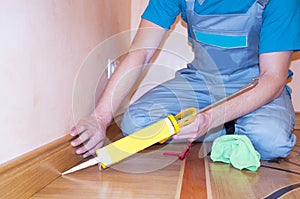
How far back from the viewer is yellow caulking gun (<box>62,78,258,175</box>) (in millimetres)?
734

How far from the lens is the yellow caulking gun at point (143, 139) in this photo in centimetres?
73

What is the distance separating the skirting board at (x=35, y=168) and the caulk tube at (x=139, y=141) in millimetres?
83

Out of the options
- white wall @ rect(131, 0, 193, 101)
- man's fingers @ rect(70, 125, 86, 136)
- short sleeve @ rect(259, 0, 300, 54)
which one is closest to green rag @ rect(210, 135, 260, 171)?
short sleeve @ rect(259, 0, 300, 54)

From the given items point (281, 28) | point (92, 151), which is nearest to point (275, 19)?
point (281, 28)

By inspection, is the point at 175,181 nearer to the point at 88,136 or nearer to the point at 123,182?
the point at 123,182

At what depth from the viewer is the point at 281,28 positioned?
93cm

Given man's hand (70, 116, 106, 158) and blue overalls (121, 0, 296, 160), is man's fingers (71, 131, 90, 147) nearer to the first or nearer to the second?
man's hand (70, 116, 106, 158)

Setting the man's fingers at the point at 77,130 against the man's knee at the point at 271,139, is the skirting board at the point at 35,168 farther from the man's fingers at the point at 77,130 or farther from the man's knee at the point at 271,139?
the man's knee at the point at 271,139

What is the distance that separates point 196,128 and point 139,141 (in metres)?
0.13

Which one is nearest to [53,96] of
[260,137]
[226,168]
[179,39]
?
[226,168]

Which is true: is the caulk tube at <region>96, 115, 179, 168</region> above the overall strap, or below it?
below

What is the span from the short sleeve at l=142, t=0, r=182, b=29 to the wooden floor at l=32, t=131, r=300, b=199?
425mm

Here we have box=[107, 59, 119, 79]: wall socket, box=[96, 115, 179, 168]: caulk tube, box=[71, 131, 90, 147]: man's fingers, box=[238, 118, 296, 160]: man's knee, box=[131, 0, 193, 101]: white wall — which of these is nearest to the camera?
box=[96, 115, 179, 168]: caulk tube

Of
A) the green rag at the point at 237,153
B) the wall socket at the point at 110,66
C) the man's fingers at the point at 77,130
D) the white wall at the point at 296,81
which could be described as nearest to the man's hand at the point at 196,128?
the green rag at the point at 237,153
